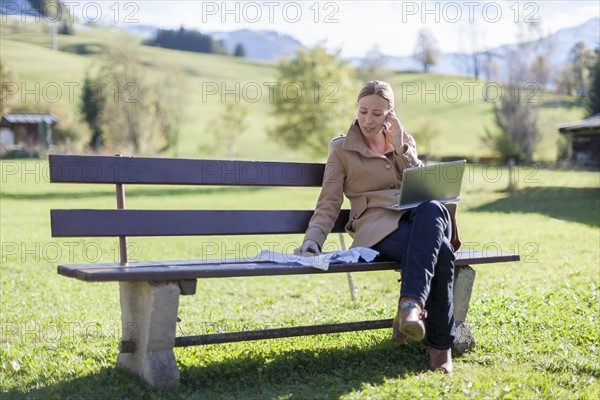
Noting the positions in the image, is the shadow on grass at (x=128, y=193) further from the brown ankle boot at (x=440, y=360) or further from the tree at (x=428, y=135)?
the brown ankle boot at (x=440, y=360)

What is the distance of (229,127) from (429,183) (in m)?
52.7

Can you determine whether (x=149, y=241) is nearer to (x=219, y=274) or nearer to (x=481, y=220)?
(x=481, y=220)

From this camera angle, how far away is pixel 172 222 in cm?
468

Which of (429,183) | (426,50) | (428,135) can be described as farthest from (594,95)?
(426,50)

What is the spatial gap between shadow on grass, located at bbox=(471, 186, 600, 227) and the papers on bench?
12962mm

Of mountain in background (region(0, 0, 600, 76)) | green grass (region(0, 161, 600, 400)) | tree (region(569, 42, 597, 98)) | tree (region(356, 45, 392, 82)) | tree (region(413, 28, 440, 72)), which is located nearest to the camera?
green grass (region(0, 161, 600, 400))

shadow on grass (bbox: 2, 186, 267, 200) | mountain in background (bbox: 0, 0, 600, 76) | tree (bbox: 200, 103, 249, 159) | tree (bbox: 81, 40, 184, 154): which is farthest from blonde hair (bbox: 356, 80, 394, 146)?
tree (bbox: 200, 103, 249, 159)

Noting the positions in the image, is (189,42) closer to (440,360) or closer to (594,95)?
(594,95)

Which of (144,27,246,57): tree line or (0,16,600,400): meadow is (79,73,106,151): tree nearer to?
(0,16,600,400): meadow

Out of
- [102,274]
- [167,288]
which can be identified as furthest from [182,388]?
[102,274]

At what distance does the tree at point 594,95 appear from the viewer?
4285 cm

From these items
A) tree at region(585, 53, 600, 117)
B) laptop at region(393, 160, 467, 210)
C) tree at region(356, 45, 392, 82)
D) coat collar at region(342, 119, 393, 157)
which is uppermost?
tree at region(356, 45, 392, 82)

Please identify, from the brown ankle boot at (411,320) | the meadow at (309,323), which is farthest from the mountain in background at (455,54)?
the brown ankle boot at (411,320)

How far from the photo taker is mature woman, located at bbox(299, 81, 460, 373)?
4.45 m
